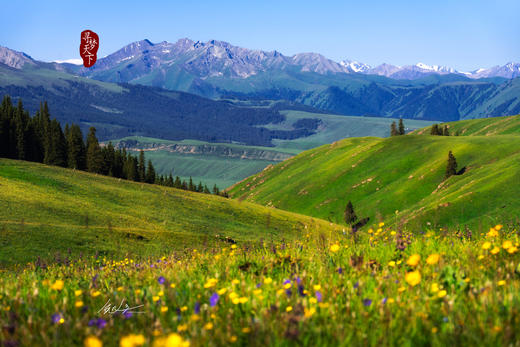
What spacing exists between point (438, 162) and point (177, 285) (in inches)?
5931

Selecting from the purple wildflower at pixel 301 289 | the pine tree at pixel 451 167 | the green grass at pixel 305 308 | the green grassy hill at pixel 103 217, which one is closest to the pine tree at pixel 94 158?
the green grassy hill at pixel 103 217

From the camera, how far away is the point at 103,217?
4975 centimetres

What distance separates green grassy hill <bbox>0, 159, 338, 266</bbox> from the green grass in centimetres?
1911

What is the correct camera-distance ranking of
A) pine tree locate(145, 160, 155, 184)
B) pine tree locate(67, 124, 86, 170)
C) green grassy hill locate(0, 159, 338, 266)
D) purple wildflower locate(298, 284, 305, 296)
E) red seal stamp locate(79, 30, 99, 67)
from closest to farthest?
1. purple wildflower locate(298, 284, 305, 296)
2. green grassy hill locate(0, 159, 338, 266)
3. red seal stamp locate(79, 30, 99, 67)
4. pine tree locate(67, 124, 86, 170)
5. pine tree locate(145, 160, 155, 184)

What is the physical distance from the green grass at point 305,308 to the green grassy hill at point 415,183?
7903 centimetres

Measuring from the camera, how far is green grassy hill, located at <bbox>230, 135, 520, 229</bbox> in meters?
94.3

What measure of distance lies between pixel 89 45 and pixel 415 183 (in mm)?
120387

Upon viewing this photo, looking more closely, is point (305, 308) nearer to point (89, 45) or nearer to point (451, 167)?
point (89, 45)

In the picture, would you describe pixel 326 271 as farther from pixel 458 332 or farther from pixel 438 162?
pixel 438 162

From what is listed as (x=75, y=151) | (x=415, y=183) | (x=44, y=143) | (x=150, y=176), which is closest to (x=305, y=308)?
(x=44, y=143)

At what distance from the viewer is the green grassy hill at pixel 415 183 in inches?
3713

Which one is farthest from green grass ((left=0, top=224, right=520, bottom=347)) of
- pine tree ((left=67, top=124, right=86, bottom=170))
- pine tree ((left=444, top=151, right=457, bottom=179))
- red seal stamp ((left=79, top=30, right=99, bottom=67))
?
pine tree ((left=444, top=151, right=457, bottom=179))

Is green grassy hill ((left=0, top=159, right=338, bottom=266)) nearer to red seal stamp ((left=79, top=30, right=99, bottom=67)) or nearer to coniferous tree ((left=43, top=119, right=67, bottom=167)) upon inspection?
red seal stamp ((left=79, top=30, right=99, bottom=67))

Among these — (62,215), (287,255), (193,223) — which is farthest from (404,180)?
(287,255)
